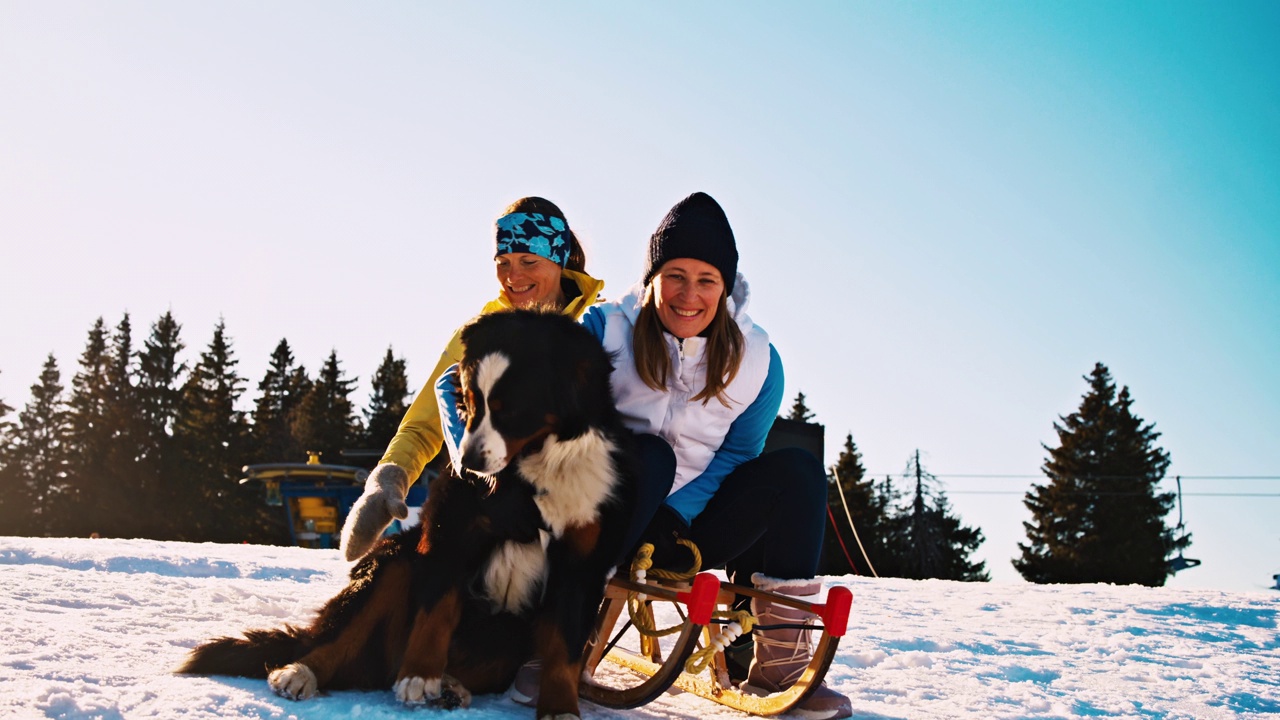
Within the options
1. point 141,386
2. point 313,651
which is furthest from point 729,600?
point 141,386

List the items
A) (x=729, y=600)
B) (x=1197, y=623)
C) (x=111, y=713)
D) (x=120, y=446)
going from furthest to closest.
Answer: (x=120, y=446) → (x=1197, y=623) → (x=729, y=600) → (x=111, y=713)

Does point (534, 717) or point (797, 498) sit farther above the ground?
point (797, 498)

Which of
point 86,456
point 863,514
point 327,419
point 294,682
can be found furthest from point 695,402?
point 86,456

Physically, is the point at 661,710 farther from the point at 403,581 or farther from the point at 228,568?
the point at 228,568

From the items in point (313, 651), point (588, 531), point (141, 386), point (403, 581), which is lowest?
point (313, 651)

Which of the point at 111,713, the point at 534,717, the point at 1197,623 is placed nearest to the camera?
the point at 111,713

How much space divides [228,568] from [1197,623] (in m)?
6.42

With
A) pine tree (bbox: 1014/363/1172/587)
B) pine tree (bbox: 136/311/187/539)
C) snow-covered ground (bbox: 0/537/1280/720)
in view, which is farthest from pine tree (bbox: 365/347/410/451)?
snow-covered ground (bbox: 0/537/1280/720)

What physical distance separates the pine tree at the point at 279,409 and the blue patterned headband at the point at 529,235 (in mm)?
41118

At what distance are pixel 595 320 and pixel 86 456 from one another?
4811 cm

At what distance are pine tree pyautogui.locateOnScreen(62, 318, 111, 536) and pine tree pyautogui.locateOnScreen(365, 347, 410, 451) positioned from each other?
39.4 feet

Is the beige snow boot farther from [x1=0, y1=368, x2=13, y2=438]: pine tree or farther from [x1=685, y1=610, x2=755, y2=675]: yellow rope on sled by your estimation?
[x1=0, y1=368, x2=13, y2=438]: pine tree

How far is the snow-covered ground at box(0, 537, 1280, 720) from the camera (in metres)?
2.50

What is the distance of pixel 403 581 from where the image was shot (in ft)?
9.03
